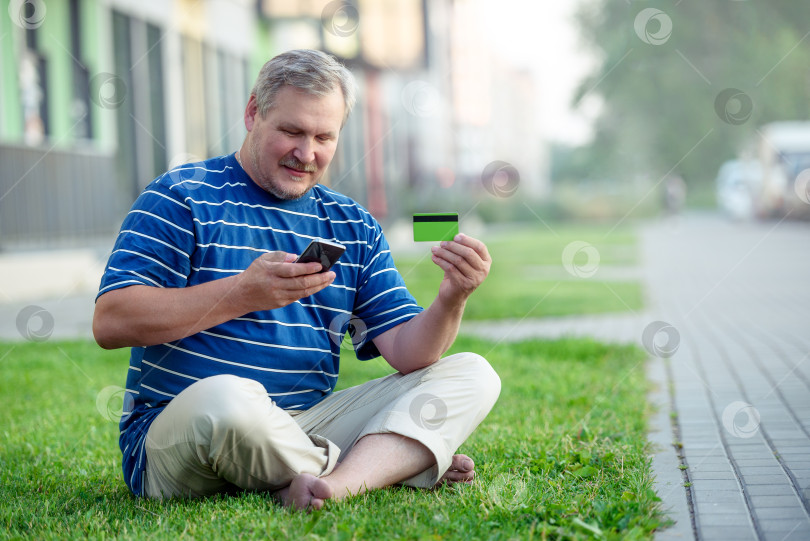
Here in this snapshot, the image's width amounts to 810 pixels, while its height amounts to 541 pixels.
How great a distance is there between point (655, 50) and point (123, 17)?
30403mm

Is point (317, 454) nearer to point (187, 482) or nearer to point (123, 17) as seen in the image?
point (187, 482)

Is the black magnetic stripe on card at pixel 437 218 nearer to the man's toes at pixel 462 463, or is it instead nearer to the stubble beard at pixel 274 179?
the stubble beard at pixel 274 179

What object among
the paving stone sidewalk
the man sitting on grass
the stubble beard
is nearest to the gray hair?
the man sitting on grass

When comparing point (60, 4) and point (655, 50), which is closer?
point (60, 4)

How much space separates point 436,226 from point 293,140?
0.53 m

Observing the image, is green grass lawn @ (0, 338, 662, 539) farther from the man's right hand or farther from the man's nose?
the man's nose

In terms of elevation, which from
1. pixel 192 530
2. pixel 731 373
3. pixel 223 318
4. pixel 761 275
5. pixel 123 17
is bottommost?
pixel 761 275

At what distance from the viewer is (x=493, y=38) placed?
2997 inches

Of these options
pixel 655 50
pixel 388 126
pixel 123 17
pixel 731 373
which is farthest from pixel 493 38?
pixel 731 373

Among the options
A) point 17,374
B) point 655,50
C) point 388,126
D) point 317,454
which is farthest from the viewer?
point 655,50

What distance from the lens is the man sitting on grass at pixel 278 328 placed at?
2.53 m

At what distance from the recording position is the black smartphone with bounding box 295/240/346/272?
8.04ft

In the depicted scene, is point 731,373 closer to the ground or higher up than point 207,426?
closer to the ground

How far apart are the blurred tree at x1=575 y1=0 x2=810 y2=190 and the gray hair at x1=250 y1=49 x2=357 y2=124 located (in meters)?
30.9
